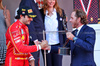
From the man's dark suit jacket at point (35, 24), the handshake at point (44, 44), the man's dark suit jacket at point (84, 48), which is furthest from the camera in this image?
the man's dark suit jacket at point (35, 24)

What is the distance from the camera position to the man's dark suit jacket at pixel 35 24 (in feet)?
9.96

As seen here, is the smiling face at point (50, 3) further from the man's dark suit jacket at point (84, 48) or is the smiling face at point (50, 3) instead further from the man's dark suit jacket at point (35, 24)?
the man's dark suit jacket at point (84, 48)

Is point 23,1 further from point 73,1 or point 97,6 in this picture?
A: point 97,6

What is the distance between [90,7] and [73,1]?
0.36 m

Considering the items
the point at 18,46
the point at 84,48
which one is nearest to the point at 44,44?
the point at 18,46

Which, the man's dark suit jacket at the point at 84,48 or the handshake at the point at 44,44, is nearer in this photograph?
the man's dark suit jacket at the point at 84,48

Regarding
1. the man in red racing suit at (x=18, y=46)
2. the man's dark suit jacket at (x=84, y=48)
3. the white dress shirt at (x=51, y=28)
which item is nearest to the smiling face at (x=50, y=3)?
the white dress shirt at (x=51, y=28)

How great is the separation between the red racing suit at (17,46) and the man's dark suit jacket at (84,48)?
1.62 feet

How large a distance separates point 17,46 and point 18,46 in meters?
0.01

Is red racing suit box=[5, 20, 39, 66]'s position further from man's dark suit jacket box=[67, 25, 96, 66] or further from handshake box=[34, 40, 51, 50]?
man's dark suit jacket box=[67, 25, 96, 66]

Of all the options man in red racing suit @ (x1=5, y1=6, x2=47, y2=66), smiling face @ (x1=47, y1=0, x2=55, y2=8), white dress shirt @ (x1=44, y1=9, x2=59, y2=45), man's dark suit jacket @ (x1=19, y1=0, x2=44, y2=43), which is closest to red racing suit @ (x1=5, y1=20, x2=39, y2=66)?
man in red racing suit @ (x1=5, y1=6, x2=47, y2=66)

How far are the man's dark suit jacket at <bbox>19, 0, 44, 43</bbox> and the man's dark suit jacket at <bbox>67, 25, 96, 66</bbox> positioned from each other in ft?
1.88

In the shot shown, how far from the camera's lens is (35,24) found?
3.08 meters

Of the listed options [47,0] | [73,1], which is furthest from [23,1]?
[73,1]
